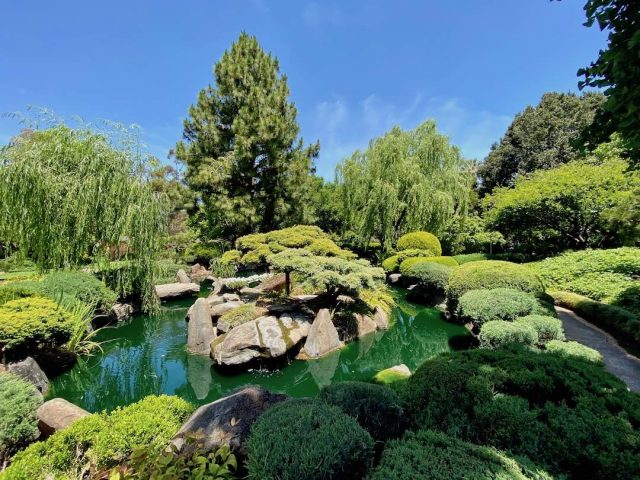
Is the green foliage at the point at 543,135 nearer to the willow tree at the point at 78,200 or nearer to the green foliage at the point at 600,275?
the green foliage at the point at 600,275

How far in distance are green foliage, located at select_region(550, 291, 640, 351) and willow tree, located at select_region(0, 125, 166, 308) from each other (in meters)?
10.8

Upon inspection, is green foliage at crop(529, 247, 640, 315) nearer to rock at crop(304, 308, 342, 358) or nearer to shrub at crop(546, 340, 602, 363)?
shrub at crop(546, 340, 602, 363)

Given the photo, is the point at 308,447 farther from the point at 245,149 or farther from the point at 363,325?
the point at 245,149

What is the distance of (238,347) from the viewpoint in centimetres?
598

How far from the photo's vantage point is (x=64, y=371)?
19.7 feet

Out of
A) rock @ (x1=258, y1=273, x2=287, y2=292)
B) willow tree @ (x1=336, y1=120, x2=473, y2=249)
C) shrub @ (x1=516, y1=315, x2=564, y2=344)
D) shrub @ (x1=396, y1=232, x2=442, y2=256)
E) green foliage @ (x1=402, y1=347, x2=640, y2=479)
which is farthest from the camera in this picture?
willow tree @ (x1=336, y1=120, x2=473, y2=249)

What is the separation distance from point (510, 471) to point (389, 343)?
621 cm

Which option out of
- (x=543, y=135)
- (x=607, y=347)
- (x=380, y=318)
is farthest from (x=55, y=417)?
(x=543, y=135)

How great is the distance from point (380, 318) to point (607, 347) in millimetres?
4657

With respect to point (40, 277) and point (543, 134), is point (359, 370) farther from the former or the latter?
point (543, 134)

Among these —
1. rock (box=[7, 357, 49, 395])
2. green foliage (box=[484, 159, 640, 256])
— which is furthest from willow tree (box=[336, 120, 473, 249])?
rock (box=[7, 357, 49, 395])

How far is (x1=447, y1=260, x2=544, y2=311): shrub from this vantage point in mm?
7875

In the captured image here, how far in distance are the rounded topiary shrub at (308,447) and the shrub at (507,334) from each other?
395cm

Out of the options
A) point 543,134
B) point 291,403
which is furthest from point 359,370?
point 543,134
